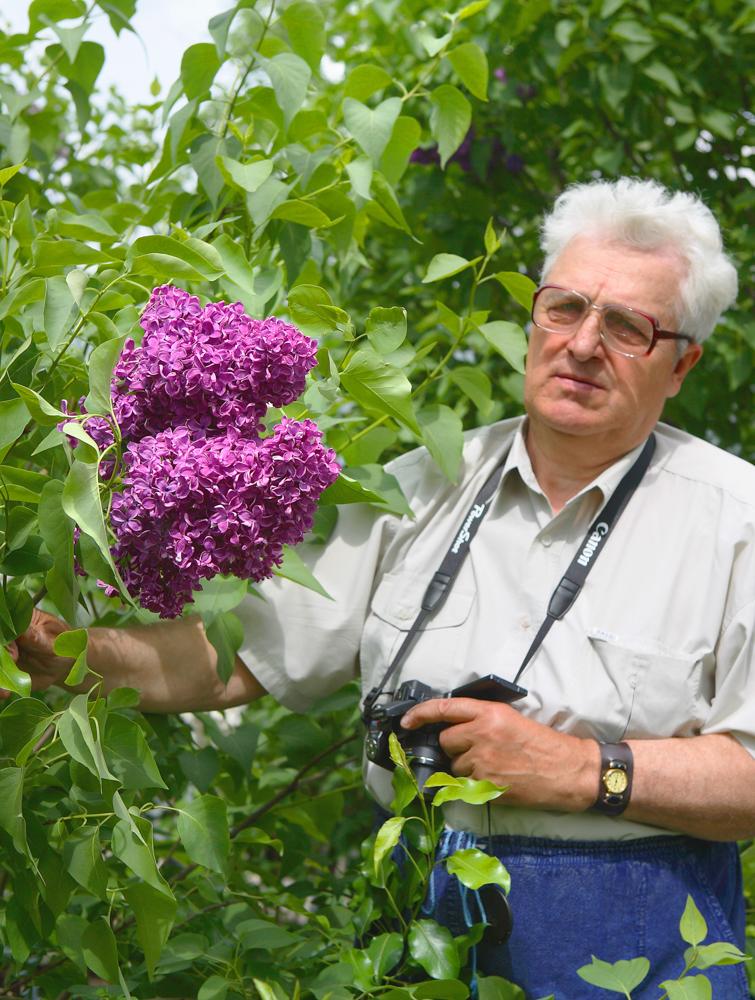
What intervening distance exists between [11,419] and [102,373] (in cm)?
17

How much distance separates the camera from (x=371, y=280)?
3.22 m

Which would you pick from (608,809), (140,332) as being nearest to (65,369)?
(140,332)

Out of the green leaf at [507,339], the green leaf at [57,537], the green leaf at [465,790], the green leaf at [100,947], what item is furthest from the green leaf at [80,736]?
the green leaf at [507,339]

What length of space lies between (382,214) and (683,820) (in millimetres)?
928

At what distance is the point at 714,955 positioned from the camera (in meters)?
1.44

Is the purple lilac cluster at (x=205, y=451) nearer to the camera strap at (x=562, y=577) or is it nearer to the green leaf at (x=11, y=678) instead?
the green leaf at (x=11, y=678)

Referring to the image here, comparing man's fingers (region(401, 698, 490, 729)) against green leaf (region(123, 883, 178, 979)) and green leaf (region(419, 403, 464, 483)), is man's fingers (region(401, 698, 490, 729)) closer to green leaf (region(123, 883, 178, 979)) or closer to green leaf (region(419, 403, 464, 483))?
green leaf (region(419, 403, 464, 483))

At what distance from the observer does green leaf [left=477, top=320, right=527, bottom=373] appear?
182 cm

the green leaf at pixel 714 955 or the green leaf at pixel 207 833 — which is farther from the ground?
the green leaf at pixel 207 833

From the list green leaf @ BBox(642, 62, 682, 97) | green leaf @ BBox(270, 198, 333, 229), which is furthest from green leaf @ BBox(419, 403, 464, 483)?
green leaf @ BBox(642, 62, 682, 97)

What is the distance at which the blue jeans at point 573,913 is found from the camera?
171 cm

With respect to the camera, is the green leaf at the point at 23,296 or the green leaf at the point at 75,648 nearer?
the green leaf at the point at 75,648

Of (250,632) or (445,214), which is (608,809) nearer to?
(250,632)

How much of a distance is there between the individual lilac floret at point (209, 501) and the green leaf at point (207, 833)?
0.26 m
